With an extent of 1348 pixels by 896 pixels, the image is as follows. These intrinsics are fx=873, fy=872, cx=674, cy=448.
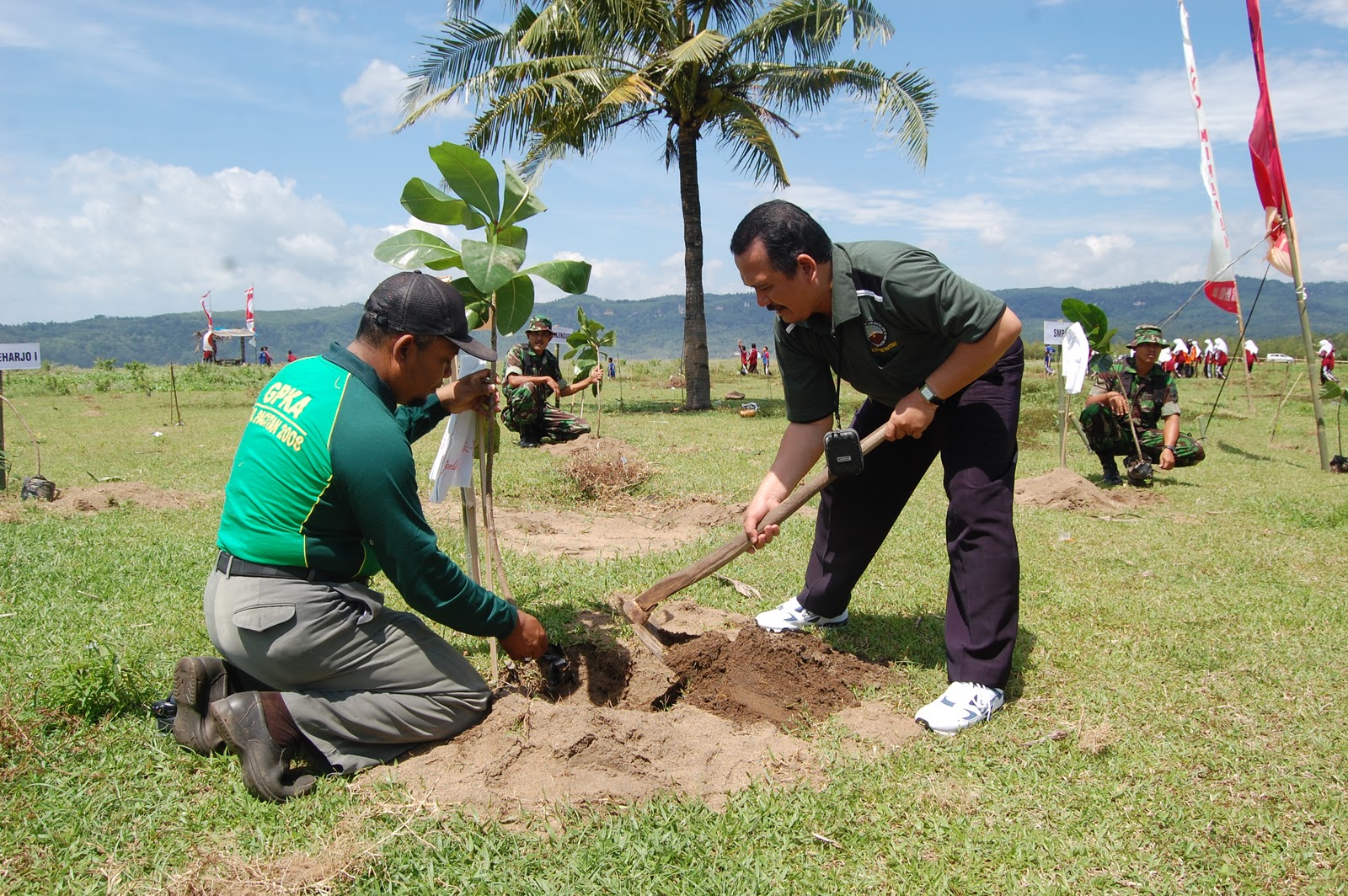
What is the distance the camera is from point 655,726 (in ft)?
9.71

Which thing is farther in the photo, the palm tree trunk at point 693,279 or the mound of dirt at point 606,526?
the palm tree trunk at point 693,279

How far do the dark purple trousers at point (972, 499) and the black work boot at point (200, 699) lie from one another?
2.52 m

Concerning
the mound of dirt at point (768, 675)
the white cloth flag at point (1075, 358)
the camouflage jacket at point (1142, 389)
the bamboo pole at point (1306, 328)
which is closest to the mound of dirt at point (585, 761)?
the mound of dirt at point (768, 675)

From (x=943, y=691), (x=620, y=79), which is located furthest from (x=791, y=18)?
(x=943, y=691)

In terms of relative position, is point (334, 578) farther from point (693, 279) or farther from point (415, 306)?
point (693, 279)

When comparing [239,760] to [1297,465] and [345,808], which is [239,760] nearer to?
[345,808]

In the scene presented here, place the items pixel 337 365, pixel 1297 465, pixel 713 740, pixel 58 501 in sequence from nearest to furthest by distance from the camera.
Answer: pixel 337 365 → pixel 713 740 → pixel 58 501 → pixel 1297 465

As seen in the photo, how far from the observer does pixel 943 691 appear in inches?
134

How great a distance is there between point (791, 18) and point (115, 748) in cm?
1446

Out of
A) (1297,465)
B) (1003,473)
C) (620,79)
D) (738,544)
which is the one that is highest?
(620,79)

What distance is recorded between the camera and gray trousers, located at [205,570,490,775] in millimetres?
2676

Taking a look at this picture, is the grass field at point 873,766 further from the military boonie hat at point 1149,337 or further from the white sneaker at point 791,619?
the military boonie hat at point 1149,337

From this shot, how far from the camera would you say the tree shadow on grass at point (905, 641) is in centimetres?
379

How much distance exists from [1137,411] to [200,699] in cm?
869
